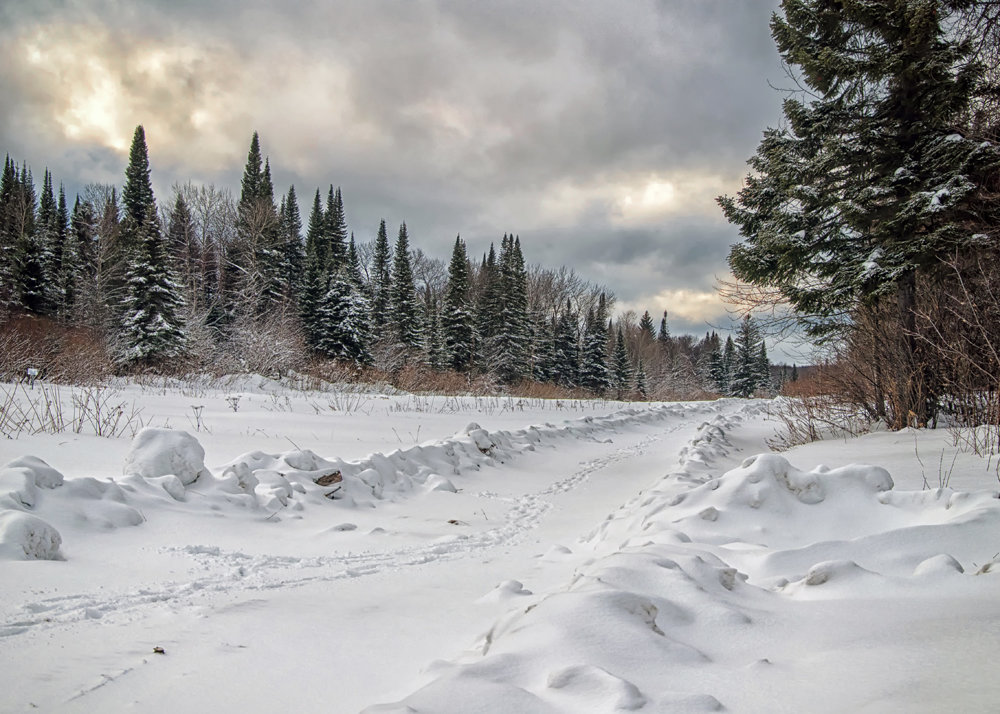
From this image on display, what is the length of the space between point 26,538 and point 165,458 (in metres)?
1.54

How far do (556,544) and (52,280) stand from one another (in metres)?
49.7

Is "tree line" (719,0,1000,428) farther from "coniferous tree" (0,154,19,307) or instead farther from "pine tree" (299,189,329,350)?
"coniferous tree" (0,154,19,307)

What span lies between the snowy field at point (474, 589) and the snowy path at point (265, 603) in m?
0.01

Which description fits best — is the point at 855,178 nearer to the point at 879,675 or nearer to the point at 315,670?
the point at 879,675

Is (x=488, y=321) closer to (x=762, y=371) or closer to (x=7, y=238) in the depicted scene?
(x=7, y=238)

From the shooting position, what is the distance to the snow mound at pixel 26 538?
8.54 feet

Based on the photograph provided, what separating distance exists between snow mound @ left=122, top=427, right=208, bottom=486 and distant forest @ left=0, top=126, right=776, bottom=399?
1201 cm

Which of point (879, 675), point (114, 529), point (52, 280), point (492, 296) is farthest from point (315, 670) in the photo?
point (52, 280)

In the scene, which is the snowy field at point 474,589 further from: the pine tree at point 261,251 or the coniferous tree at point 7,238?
the pine tree at point 261,251

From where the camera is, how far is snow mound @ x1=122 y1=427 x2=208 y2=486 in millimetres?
4168

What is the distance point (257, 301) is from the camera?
95.2ft

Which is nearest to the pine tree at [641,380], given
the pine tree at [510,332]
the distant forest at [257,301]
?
the distant forest at [257,301]

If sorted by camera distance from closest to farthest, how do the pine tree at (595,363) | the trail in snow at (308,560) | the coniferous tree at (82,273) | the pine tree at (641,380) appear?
the trail in snow at (308,560) → the coniferous tree at (82,273) → the pine tree at (595,363) → the pine tree at (641,380)

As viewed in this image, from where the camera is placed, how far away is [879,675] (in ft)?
4.59
